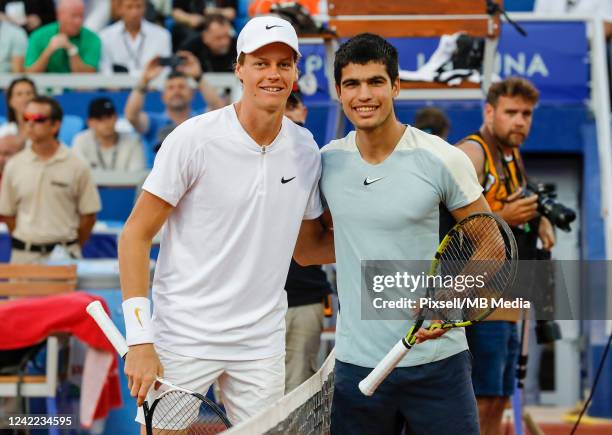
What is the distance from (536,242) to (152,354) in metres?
2.88

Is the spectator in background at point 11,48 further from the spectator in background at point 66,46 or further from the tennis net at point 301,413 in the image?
the tennis net at point 301,413

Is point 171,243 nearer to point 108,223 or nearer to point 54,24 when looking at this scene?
point 108,223

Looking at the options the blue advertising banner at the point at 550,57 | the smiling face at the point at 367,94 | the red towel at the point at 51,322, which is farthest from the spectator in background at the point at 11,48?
the smiling face at the point at 367,94

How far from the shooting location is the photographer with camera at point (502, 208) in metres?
5.77

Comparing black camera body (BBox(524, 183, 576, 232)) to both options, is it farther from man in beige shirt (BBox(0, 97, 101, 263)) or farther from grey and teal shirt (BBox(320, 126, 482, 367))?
man in beige shirt (BBox(0, 97, 101, 263))

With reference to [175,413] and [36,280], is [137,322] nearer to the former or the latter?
[175,413]

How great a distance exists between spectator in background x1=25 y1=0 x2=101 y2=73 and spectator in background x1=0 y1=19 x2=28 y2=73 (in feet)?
1.05

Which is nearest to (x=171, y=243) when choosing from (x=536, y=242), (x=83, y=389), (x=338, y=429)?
(x=338, y=429)

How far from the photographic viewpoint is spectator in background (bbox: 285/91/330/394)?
257 inches

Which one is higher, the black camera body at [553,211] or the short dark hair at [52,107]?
the short dark hair at [52,107]

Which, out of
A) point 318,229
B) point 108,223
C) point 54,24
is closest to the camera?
point 318,229

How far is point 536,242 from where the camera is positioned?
6.27 metres

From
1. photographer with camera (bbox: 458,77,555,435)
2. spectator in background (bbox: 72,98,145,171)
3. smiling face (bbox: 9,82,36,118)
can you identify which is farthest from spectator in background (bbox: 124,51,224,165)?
photographer with camera (bbox: 458,77,555,435)

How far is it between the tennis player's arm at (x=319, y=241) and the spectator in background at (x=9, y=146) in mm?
5805
